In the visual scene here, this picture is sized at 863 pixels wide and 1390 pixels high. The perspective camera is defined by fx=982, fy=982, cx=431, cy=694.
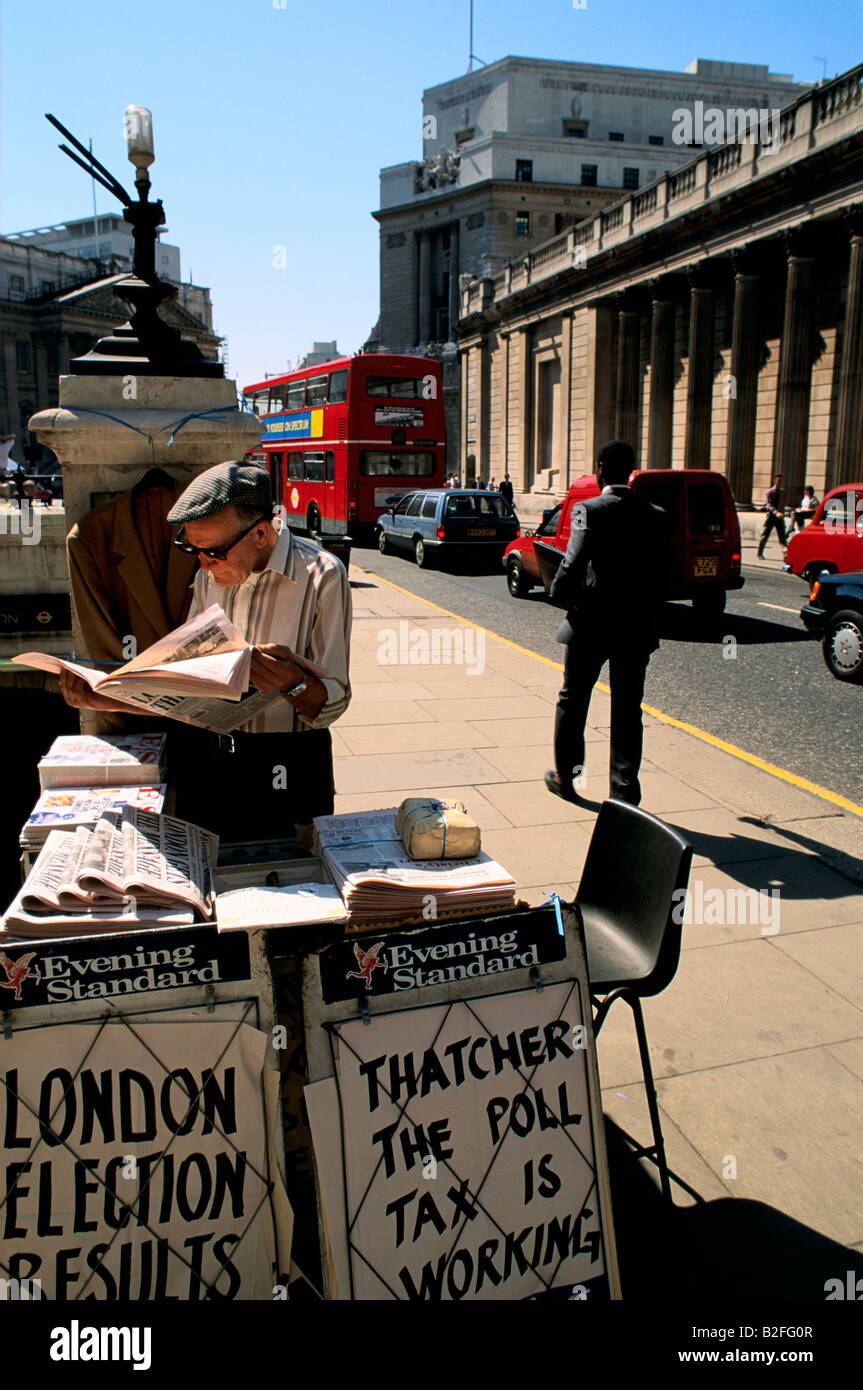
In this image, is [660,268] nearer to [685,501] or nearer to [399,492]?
[399,492]

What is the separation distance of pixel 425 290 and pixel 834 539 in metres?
75.1

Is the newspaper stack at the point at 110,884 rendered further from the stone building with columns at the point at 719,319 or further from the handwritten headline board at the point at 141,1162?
the stone building with columns at the point at 719,319

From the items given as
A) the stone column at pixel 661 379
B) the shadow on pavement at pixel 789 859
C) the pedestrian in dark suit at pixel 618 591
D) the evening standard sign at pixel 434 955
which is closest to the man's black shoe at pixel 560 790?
the pedestrian in dark suit at pixel 618 591

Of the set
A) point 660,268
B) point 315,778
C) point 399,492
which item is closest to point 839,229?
point 660,268

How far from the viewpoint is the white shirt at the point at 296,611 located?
312 cm

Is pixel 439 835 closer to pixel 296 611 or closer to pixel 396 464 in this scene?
pixel 296 611

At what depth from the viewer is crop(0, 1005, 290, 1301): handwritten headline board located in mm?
1988

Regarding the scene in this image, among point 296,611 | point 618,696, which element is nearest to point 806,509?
point 618,696

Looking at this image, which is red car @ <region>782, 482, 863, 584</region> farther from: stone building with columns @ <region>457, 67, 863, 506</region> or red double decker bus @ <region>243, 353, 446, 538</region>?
red double decker bus @ <region>243, 353, 446, 538</region>

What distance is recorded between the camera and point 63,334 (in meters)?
84.5

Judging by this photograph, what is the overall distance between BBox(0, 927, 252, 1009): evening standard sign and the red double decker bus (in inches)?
972

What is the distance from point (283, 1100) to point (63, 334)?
93.6 metres

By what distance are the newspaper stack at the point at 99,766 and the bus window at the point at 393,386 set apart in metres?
23.8
